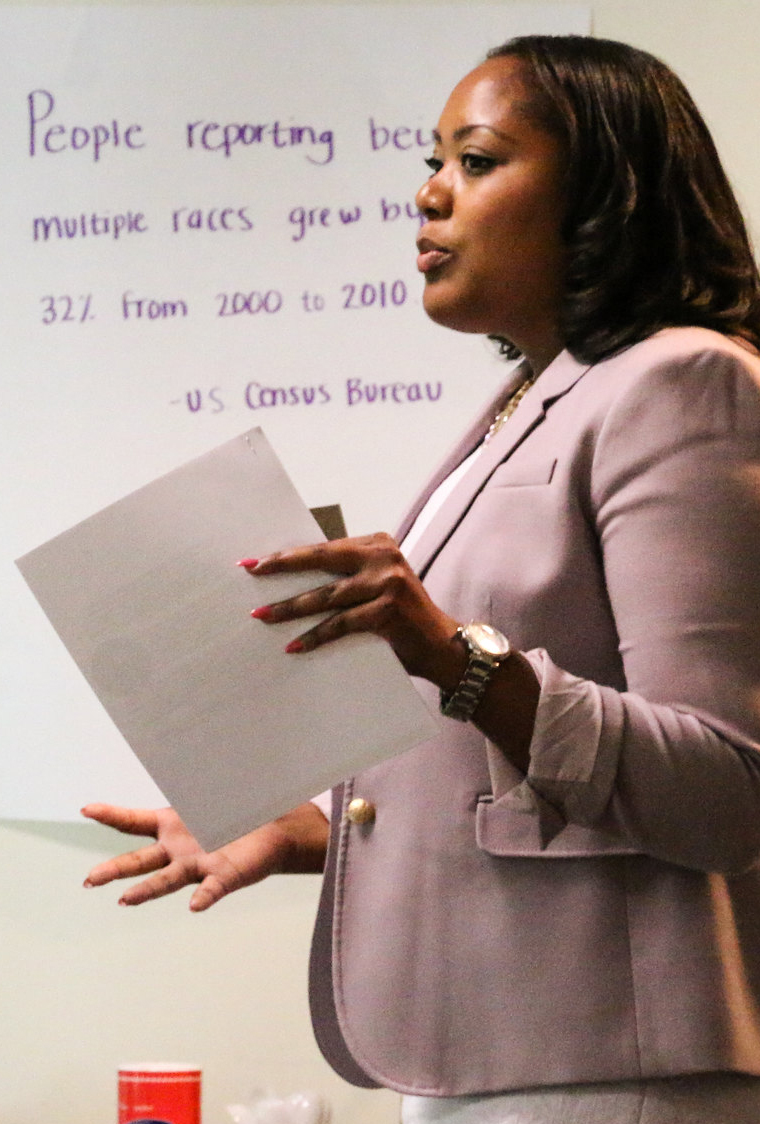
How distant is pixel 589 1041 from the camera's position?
717 millimetres

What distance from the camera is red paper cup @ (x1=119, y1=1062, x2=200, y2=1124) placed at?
1.27 m

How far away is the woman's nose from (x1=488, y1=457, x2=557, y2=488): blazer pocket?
7.6 inches

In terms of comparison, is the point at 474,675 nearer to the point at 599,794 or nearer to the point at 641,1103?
the point at 599,794

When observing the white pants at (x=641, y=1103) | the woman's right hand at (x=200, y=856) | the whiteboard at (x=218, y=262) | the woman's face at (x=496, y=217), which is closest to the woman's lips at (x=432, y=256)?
the woman's face at (x=496, y=217)

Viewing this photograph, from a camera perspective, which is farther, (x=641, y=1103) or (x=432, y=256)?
(x=432, y=256)

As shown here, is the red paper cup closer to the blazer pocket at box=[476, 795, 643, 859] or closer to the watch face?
the blazer pocket at box=[476, 795, 643, 859]

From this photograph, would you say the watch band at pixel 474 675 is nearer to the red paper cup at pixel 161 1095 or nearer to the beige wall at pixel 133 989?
the red paper cup at pixel 161 1095

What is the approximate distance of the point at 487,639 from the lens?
2.22 ft

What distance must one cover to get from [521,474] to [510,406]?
246 millimetres

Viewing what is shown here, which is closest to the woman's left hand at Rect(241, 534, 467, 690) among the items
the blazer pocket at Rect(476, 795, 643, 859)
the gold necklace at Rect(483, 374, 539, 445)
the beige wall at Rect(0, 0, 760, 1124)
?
Result: the blazer pocket at Rect(476, 795, 643, 859)

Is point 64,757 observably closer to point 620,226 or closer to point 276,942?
point 276,942

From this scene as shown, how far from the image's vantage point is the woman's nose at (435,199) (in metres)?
0.89

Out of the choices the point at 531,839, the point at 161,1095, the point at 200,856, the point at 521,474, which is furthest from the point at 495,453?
the point at 161,1095

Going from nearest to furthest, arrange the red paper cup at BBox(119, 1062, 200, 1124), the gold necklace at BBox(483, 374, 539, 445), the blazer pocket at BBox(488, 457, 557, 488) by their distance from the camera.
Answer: the blazer pocket at BBox(488, 457, 557, 488)
the gold necklace at BBox(483, 374, 539, 445)
the red paper cup at BBox(119, 1062, 200, 1124)
